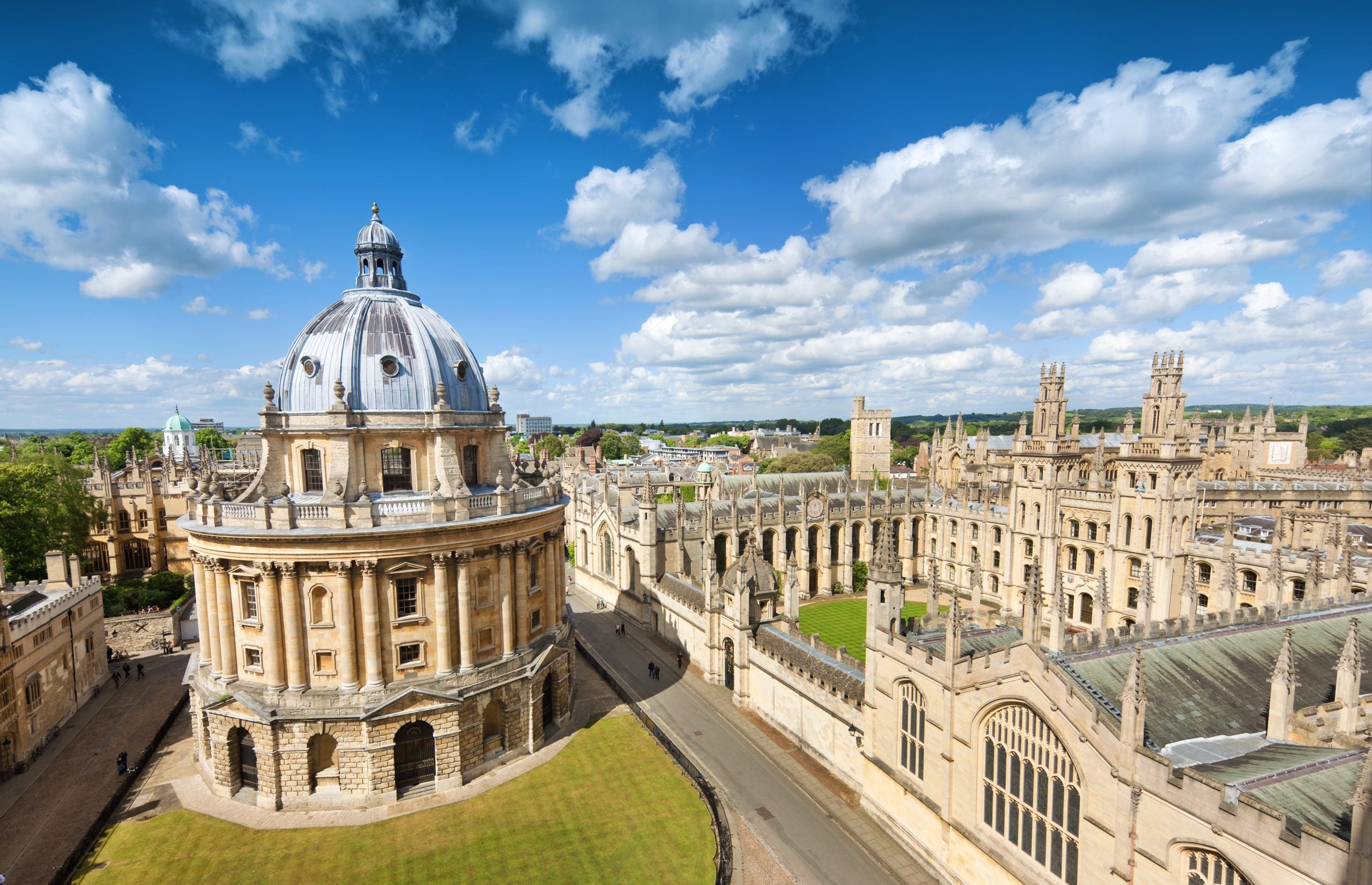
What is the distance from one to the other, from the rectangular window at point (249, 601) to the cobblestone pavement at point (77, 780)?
9.76 m

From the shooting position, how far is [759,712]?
34062 mm

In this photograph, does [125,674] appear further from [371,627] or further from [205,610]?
[371,627]

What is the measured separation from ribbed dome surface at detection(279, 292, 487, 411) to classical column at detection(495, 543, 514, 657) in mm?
7326

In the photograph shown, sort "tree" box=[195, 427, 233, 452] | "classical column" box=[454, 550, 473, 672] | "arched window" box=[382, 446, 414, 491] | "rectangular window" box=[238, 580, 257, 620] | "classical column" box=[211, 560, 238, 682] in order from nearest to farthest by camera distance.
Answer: "classical column" box=[211, 560, 238, 682] → "rectangular window" box=[238, 580, 257, 620] → "classical column" box=[454, 550, 473, 672] → "arched window" box=[382, 446, 414, 491] → "tree" box=[195, 427, 233, 452]

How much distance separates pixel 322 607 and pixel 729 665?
22.5 m

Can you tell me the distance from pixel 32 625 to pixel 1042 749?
45570mm

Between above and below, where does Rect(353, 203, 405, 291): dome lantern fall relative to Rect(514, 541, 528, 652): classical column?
above

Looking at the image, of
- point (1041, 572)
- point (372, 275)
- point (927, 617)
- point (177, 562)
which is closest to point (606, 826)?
point (927, 617)

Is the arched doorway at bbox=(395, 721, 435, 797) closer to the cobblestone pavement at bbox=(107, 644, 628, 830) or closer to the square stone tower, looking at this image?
the cobblestone pavement at bbox=(107, 644, 628, 830)

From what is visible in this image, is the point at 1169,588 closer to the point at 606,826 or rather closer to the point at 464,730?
the point at 606,826

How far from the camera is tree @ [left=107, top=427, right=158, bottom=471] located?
110 metres

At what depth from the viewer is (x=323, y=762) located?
2709 cm

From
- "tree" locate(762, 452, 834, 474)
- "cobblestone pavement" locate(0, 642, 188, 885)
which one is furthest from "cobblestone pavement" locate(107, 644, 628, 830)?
"tree" locate(762, 452, 834, 474)

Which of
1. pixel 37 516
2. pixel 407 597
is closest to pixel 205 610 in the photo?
pixel 407 597
